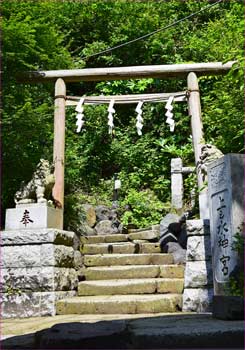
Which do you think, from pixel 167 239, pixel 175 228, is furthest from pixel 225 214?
pixel 175 228

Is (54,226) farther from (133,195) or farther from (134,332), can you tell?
(133,195)

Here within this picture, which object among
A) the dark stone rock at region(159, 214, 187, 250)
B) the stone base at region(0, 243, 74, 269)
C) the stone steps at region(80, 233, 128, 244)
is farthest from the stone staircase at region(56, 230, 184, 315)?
the stone base at region(0, 243, 74, 269)

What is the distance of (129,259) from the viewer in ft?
22.0

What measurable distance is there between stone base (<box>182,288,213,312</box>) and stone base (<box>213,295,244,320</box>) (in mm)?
975

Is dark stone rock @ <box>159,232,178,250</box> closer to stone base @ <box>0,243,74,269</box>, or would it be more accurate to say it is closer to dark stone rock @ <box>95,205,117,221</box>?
stone base @ <box>0,243,74,269</box>

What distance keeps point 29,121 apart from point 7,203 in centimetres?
173

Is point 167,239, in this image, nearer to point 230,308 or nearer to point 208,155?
point 208,155

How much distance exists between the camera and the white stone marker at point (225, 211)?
4.14 meters

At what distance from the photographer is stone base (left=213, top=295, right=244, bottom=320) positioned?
3779 millimetres

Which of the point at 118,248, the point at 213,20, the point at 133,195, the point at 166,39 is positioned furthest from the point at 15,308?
the point at 213,20

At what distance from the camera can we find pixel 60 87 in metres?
7.44

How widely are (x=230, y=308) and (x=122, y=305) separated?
168cm

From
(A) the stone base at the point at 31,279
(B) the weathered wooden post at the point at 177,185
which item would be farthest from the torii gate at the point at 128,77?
(B) the weathered wooden post at the point at 177,185

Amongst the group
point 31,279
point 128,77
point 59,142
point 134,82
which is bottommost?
point 31,279
